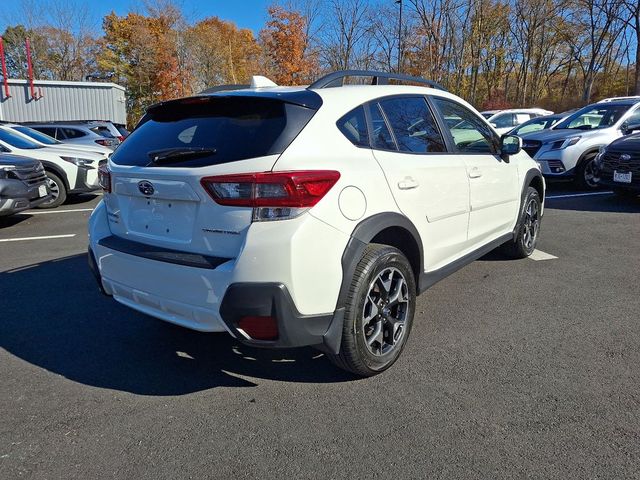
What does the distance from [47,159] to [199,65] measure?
35155 mm

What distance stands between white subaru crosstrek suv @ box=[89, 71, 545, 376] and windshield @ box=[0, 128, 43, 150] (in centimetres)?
775

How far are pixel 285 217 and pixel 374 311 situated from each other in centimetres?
86

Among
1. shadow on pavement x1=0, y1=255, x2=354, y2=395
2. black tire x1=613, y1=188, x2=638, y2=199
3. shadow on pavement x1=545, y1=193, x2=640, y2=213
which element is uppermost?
black tire x1=613, y1=188, x2=638, y2=199

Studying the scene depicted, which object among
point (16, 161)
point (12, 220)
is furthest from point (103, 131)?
point (16, 161)

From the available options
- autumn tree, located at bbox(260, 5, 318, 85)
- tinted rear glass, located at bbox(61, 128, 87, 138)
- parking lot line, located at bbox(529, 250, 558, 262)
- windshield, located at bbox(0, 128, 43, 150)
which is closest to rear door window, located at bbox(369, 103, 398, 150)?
parking lot line, located at bbox(529, 250, 558, 262)

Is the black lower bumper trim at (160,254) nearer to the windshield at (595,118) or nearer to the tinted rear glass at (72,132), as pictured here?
the windshield at (595,118)

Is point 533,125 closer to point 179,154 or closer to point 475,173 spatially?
point 475,173

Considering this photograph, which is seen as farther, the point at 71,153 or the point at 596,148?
the point at 71,153

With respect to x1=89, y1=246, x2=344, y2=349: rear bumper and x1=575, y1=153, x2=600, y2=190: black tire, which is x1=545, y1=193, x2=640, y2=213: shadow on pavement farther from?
x1=89, y1=246, x2=344, y2=349: rear bumper

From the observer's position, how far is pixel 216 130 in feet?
8.79

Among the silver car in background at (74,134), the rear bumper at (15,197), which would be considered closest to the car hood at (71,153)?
the rear bumper at (15,197)

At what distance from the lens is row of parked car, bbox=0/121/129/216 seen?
7.16 meters

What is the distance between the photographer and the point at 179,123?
2980 mm

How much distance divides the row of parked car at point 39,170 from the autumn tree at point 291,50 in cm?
3015
